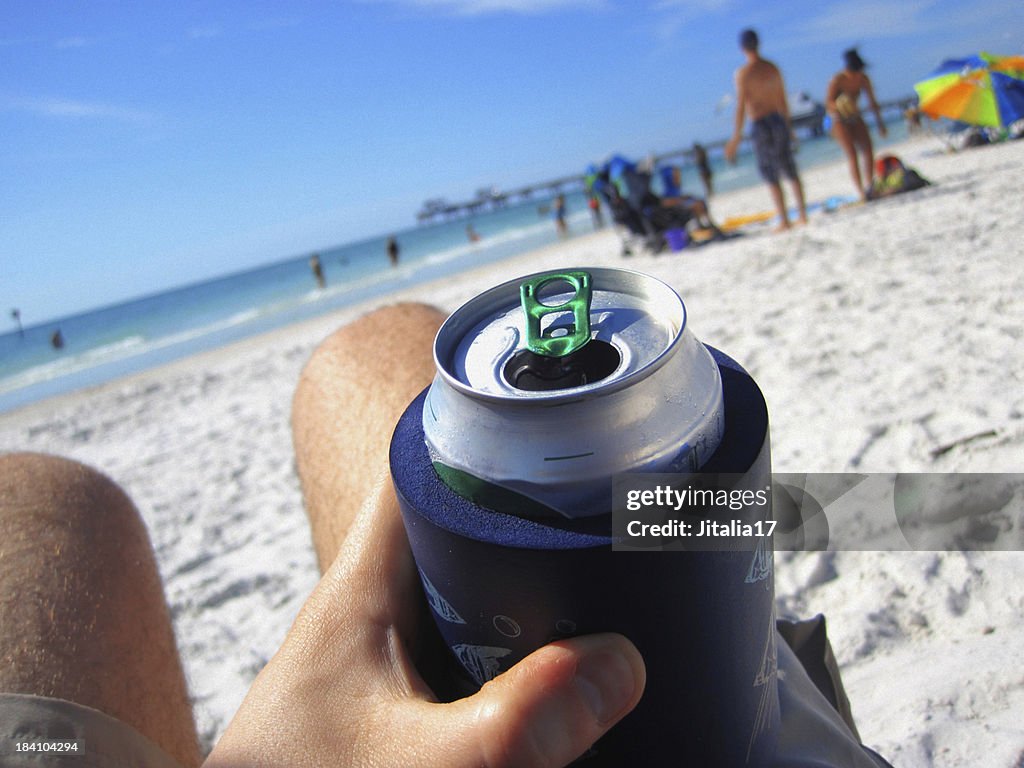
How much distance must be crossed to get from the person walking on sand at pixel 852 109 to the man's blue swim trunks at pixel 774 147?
1080 millimetres

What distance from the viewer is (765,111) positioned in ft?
22.9

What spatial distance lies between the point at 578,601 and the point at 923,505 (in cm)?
171

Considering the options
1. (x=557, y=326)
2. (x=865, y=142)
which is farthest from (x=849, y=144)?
(x=557, y=326)

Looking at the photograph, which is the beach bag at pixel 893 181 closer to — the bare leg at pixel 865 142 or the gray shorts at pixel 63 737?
the bare leg at pixel 865 142

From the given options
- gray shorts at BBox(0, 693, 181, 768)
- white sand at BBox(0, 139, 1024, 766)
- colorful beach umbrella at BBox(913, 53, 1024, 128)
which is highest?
colorful beach umbrella at BBox(913, 53, 1024, 128)

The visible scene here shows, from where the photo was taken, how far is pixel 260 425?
16.9 feet

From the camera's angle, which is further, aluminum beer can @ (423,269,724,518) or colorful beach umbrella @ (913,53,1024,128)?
colorful beach umbrella @ (913,53,1024,128)

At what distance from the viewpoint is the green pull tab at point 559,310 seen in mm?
680

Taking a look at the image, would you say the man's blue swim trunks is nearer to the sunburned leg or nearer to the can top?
the sunburned leg

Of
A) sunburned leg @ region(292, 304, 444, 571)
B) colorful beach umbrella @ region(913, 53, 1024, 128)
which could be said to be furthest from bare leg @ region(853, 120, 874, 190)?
sunburned leg @ region(292, 304, 444, 571)

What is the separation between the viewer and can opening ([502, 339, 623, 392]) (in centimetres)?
67

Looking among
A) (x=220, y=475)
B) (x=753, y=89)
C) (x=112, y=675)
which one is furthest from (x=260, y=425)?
(x=753, y=89)

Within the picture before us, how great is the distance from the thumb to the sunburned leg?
654mm

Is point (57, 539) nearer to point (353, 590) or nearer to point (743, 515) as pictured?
point (353, 590)
